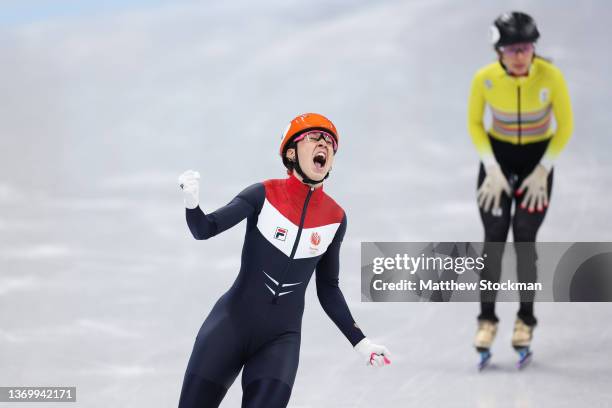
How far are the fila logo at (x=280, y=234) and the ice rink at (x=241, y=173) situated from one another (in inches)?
74.6

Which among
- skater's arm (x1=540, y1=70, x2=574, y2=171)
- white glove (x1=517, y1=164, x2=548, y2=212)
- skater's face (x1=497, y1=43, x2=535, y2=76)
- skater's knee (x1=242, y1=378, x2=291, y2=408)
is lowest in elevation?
skater's knee (x1=242, y1=378, x2=291, y2=408)

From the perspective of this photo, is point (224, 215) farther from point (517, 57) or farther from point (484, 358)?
point (484, 358)

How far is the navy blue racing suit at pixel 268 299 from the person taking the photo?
4891 mm

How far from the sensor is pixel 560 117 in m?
7.43

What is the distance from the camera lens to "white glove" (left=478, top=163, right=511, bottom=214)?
7516 mm

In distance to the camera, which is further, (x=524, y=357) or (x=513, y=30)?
(x=524, y=357)

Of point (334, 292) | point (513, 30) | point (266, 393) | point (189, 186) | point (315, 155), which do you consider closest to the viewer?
point (189, 186)

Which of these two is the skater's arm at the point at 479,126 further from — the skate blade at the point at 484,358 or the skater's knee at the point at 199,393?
the skater's knee at the point at 199,393

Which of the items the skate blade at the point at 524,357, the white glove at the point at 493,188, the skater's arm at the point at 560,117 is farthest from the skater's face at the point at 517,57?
the skate blade at the point at 524,357

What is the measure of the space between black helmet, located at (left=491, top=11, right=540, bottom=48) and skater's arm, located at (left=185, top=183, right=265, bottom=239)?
2716mm

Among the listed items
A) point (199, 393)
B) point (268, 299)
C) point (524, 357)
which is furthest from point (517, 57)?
point (199, 393)

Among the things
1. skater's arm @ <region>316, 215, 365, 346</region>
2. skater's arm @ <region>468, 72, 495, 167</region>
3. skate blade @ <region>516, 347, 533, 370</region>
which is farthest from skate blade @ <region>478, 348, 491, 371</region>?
skater's arm @ <region>316, 215, 365, 346</region>

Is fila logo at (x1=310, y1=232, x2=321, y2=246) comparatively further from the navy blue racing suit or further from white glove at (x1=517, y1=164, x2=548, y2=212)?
white glove at (x1=517, y1=164, x2=548, y2=212)

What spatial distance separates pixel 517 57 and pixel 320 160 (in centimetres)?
263
